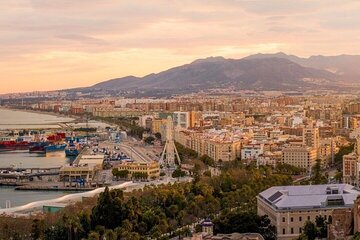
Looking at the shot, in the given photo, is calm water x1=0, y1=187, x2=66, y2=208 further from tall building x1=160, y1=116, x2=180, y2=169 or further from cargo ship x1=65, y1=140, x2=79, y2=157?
cargo ship x1=65, y1=140, x2=79, y2=157

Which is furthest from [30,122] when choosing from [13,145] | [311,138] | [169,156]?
[311,138]

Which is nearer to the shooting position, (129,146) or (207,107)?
(129,146)

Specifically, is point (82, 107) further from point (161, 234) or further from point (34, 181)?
point (161, 234)

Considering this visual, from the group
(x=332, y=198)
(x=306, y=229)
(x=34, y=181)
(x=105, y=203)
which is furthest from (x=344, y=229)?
(x=34, y=181)

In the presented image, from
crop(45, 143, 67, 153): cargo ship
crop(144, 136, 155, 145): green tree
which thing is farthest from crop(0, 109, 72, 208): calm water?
crop(144, 136, 155, 145): green tree

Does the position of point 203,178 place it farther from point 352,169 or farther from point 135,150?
point 135,150

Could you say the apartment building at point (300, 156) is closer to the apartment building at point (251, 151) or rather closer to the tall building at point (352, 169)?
the apartment building at point (251, 151)
